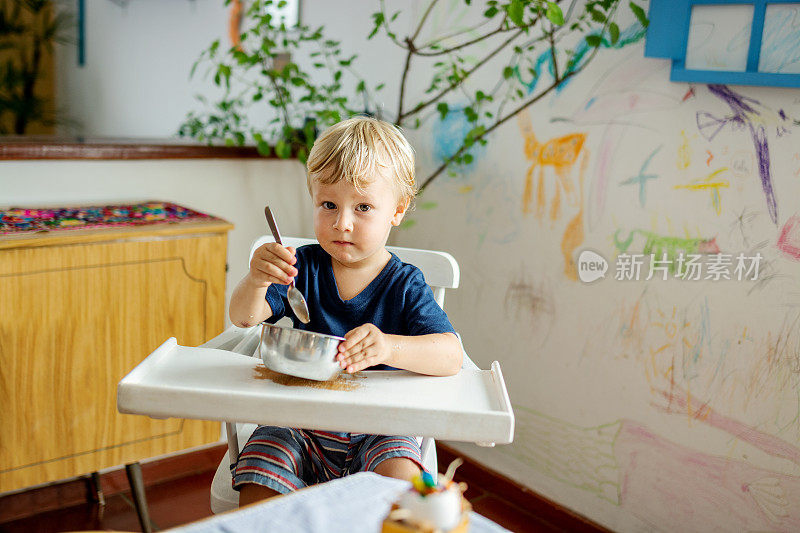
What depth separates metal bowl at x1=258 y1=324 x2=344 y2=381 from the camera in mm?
1126

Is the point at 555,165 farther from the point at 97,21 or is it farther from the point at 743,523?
the point at 97,21

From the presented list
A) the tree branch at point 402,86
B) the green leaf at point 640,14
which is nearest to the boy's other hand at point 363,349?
the green leaf at point 640,14

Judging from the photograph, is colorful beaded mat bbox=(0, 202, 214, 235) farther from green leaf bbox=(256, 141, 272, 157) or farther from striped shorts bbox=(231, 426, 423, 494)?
striped shorts bbox=(231, 426, 423, 494)

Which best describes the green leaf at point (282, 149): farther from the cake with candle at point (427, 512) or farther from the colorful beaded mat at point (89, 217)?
the cake with candle at point (427, 512)

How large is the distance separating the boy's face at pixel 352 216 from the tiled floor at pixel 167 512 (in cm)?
126

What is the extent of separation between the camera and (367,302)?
4.74 ft

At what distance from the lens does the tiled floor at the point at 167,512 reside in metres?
2.20

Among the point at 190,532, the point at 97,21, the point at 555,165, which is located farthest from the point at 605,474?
the point at 97,21

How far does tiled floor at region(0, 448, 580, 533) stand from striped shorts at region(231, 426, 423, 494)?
104cm

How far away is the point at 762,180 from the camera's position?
68.7 inches

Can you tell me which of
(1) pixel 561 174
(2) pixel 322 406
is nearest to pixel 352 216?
(2) pixel 322 406

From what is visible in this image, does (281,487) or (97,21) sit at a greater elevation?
(97,21)

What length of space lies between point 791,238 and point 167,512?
189 centimetres

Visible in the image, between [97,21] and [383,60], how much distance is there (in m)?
2.64
